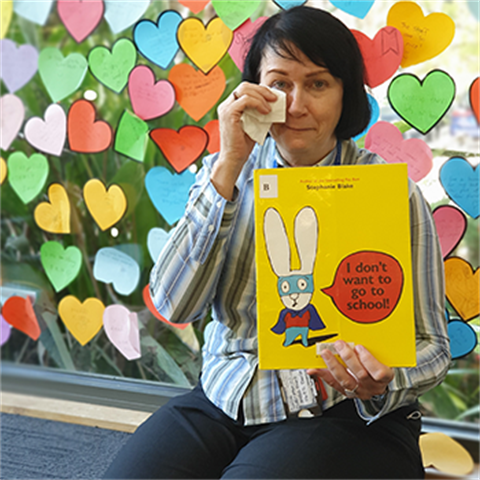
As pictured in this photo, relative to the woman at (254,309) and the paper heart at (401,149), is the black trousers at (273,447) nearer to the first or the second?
the woman at (254,309)

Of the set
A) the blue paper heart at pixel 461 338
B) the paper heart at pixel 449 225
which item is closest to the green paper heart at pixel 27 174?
the paper heart at pixel 449 225

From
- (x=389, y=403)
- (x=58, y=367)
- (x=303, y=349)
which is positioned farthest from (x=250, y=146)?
(x=58, y=367)

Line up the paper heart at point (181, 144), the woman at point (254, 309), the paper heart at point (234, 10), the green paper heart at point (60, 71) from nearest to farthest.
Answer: the woman at point (254, 309), the paper heart at point (234, 10), the paper heart at point (181, 144), the green paper heart at point (60, 71)

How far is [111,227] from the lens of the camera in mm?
1773

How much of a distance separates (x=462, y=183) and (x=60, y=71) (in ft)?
4.12

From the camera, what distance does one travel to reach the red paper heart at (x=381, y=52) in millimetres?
1374

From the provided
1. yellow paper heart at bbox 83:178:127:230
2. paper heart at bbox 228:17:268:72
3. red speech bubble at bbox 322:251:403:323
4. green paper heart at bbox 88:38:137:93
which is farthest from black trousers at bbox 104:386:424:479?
green paper heart at bbox 88:38:137:93

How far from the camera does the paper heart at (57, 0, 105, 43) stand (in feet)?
5.47

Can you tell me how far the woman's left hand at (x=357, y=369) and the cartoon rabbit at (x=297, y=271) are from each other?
0.05m

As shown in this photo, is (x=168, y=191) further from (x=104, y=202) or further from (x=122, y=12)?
(x=122, y=12)

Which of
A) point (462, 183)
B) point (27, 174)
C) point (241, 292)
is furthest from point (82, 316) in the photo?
point (462, 183)

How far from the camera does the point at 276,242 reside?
890 mm

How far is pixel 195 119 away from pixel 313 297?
87cm

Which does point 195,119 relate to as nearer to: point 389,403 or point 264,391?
point 264,391
